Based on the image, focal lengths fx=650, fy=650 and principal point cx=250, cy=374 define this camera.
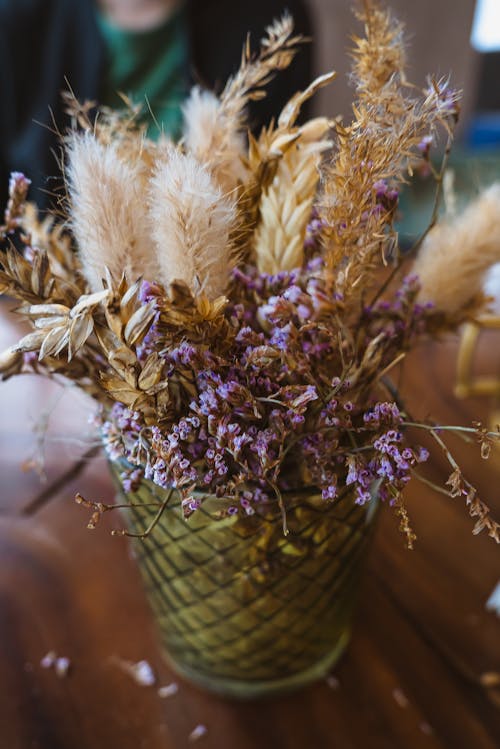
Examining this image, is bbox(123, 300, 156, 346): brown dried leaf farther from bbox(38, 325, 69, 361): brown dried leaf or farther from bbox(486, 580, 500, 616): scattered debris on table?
bbox(486, 580, 500, 616): scattered debris on table

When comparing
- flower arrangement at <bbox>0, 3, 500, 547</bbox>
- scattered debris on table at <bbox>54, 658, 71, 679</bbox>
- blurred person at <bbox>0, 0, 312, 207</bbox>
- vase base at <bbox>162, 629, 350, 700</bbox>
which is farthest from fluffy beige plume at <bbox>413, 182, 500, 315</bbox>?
blurred person at <bbox>0, 0, 312, 207</bbox>

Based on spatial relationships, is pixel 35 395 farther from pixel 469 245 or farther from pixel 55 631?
pixel 469 245

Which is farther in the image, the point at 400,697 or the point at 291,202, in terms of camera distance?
the point at 400,697

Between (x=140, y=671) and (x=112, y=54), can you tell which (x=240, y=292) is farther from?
(x=112, y=54)

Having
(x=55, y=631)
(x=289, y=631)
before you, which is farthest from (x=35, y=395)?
(x=289, y=631)

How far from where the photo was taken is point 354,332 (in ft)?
1.38

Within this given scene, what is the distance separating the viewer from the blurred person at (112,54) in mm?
1607

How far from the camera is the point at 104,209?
0.32 meters

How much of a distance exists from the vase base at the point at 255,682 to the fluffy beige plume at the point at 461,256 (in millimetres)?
275

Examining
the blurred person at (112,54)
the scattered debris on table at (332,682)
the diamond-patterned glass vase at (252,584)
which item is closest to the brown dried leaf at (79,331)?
the diamond-patterned glass vase at (252,584)

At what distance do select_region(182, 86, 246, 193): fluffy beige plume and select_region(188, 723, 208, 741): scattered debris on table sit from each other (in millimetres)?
378

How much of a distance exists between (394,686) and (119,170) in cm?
43

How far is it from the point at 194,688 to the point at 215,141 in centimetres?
40

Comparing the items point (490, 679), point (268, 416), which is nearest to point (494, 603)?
point (490, 679)
